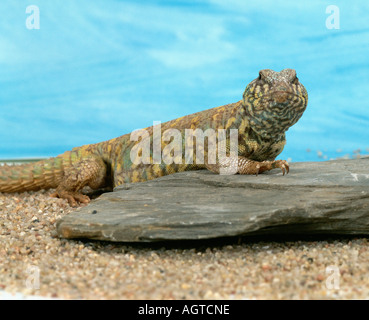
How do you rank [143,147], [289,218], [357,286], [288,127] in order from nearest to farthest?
[357,286] < [289,218] < [288,127] < [143,147]

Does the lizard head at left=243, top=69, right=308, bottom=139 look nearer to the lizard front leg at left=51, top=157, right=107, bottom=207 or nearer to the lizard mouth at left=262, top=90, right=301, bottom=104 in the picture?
the lizard mouth at left=262, top=90, right=301, bottom=104

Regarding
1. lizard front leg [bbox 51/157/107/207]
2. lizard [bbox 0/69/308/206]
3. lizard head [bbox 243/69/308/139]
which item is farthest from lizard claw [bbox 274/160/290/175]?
lizard front leg [bbox 51/157/107/207]

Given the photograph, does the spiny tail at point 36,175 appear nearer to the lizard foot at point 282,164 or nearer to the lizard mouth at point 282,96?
the lizard foot at point 282,164

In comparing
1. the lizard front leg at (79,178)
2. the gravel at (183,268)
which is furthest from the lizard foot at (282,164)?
the lizard front leg at (79,178)

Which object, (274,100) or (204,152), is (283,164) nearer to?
(274,100)

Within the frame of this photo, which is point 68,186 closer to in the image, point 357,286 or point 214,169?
point 214,169
